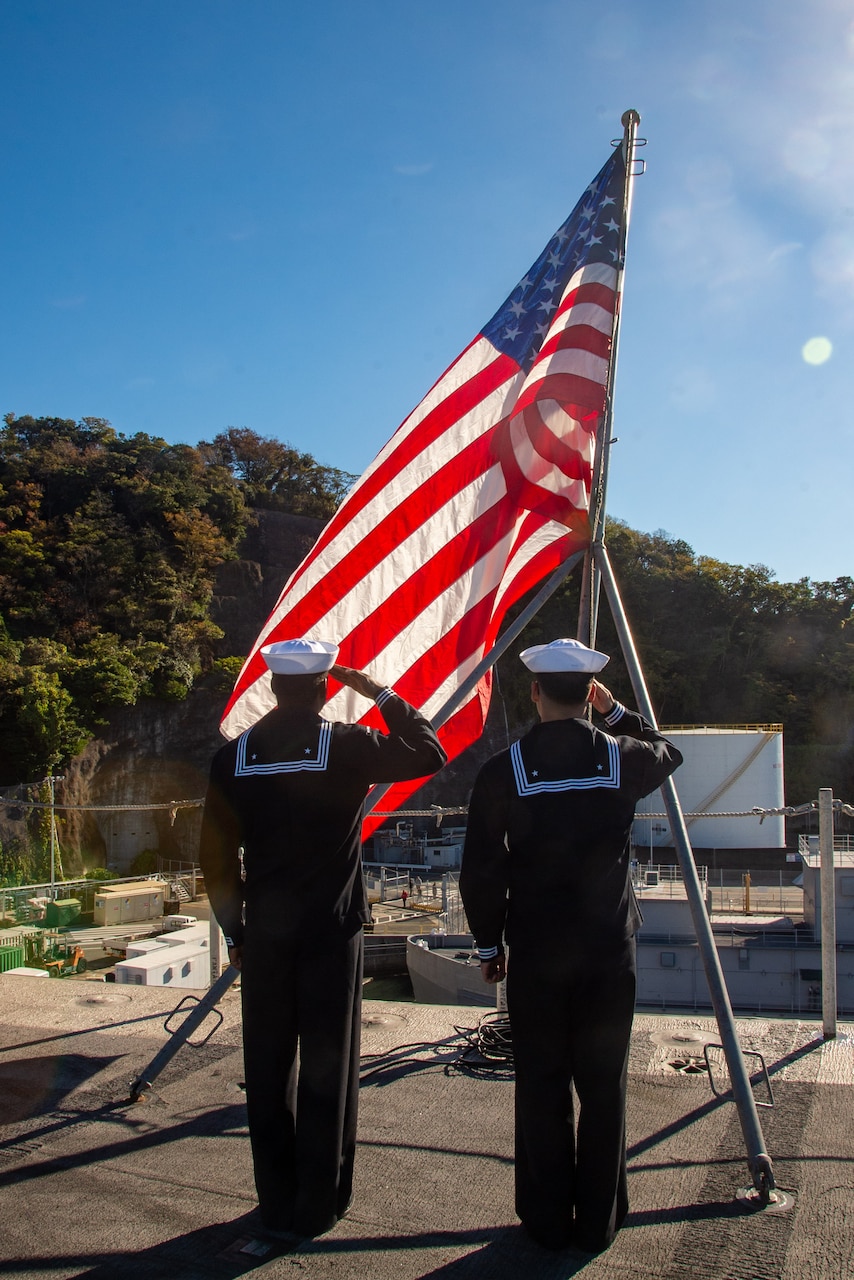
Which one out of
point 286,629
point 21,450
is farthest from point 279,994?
point 21,450

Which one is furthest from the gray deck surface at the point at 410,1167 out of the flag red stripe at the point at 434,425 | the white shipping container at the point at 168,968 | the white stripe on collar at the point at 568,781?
the white shipping container at the point at 168,968

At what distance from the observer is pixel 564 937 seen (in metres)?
2.40

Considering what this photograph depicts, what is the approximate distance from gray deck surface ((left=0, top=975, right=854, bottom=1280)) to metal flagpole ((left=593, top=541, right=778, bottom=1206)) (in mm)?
120

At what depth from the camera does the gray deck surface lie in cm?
232

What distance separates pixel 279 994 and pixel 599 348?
3.05 meters

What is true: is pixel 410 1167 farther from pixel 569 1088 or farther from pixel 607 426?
pixel 607 426

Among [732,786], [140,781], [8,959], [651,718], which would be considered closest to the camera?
[651,718]

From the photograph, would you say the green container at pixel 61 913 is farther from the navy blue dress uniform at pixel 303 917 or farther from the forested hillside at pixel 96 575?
the navy blue dress uniform at pixel 303 917

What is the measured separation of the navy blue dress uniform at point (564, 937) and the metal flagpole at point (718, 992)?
0.53 m

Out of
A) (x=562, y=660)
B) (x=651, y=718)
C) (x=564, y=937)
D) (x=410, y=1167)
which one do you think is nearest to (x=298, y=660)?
(x=562, y=660)

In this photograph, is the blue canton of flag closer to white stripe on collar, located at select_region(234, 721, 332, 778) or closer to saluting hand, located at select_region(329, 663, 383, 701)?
saluting hand, located at select_region(329, 663, 383, 701)

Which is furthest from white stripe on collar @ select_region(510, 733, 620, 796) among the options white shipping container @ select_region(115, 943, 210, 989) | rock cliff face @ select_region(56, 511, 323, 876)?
rock cliff face @ select_region(56, 511, 323, 876)

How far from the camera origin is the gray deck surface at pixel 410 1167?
2322 mm

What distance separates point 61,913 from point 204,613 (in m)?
19.8
